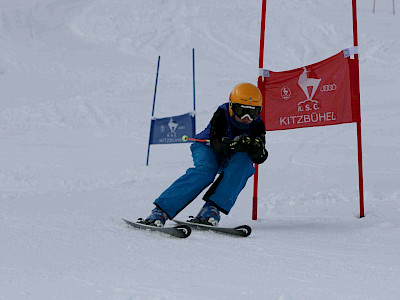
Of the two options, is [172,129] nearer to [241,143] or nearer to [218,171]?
[218,171]

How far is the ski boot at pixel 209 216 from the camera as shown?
3896 mm

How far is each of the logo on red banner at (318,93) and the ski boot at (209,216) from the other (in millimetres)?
1296

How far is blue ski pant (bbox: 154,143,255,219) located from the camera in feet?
12.7

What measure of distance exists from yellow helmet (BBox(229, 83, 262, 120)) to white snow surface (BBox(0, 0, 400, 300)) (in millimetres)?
871

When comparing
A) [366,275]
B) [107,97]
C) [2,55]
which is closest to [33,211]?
[366,275]

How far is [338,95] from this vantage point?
4766 millimetres

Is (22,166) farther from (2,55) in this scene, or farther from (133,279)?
(2,55)

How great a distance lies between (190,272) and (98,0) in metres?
23.2

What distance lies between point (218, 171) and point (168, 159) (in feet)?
17.5

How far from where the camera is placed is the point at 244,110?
4066 millimetres

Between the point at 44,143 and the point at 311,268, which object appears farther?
the point at 44,143

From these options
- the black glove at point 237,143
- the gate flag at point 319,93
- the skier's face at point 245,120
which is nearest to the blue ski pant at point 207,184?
the black glove at point 237,143

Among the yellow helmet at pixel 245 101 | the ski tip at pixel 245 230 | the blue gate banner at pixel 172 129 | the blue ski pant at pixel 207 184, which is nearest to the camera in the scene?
the ski tip at pixel 245 230

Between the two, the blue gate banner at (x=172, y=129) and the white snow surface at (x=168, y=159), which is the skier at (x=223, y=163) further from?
the blue gate banner at (x=172, y=129)
